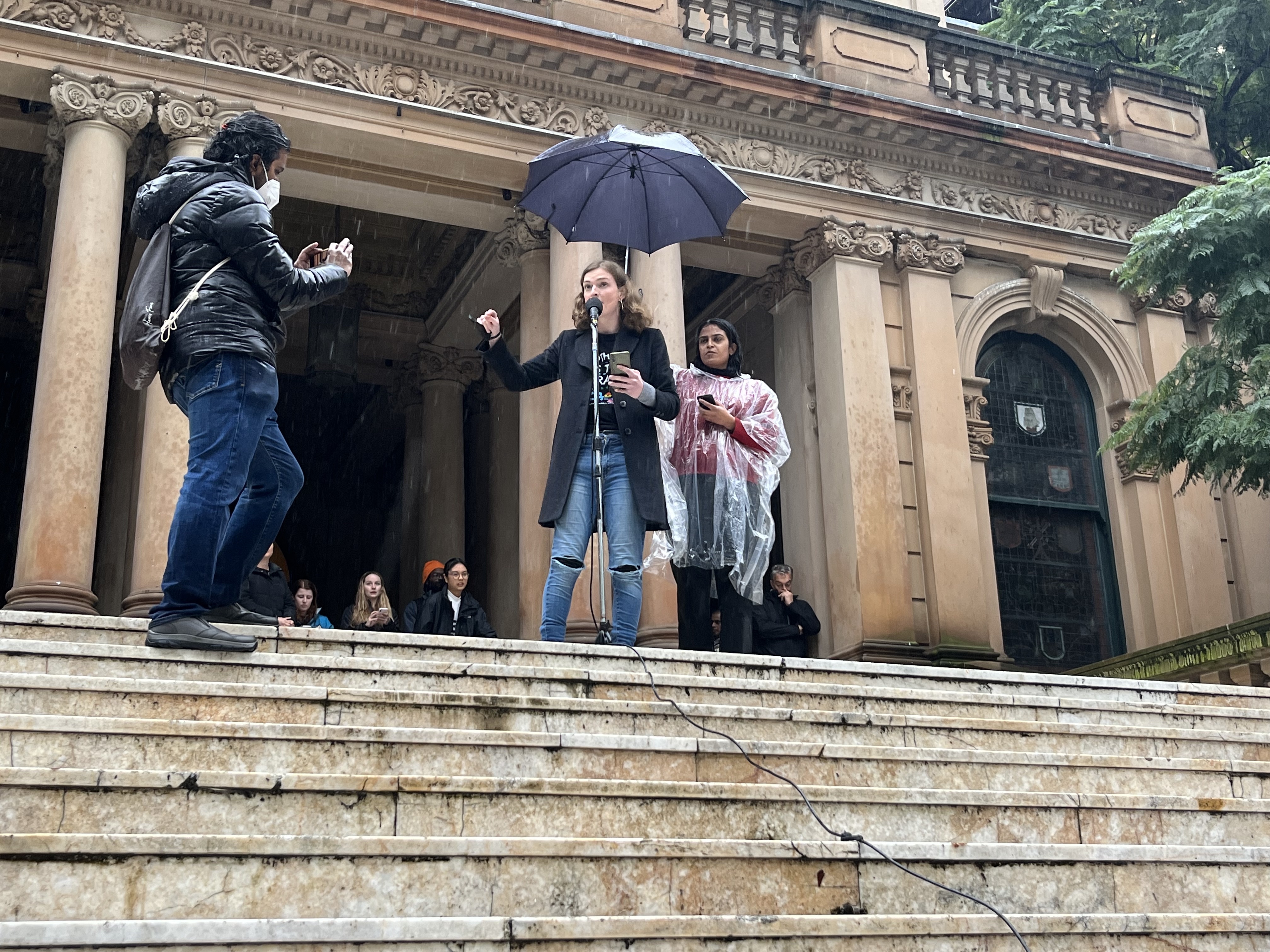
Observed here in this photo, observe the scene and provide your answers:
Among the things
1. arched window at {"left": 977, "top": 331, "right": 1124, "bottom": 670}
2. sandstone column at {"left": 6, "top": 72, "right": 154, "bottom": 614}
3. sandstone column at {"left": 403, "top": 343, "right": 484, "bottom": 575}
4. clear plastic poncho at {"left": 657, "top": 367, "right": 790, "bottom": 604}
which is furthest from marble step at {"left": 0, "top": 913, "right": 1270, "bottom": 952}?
sandstone column at {"left": 403, "top": 343, "right": 484, "bottom": 575}

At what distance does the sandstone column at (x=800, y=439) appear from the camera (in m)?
14.0

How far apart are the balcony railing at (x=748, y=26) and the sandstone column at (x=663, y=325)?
2.38 meters

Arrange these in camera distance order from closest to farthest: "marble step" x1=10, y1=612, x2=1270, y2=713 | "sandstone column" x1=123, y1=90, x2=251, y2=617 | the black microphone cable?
the black microphone cable → "marble step" x1=10, y1=612, x2=1270, y2=713 → "sandstone column" x1=123, y1=90, x2=251, y2=617

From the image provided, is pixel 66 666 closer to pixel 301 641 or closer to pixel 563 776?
pixel 301 641

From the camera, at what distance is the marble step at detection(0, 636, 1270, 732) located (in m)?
5.21

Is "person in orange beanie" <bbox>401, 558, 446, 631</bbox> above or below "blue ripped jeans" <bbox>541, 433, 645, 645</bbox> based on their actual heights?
above

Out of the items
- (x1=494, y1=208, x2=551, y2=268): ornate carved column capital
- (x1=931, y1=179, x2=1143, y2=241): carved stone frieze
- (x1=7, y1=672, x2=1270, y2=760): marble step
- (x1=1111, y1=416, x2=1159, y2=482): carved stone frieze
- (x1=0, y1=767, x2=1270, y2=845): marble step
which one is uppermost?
(x1=931, y1=179, x2=1143, y2=241): carved stone frieze

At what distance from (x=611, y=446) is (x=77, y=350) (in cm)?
550

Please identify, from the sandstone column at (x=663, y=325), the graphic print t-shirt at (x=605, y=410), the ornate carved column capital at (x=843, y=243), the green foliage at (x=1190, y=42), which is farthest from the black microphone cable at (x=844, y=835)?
the green foliage at (x=1190, y=42)

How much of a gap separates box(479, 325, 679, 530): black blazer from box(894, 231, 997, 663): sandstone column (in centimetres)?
651

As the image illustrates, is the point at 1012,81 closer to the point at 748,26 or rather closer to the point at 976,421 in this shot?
the point at 748,26

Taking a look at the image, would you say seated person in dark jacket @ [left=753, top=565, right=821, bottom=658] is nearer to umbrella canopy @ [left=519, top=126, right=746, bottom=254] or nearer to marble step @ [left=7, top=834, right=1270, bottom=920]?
umbrella canopy @ [left=519, top=126, right=746, bottom=254]

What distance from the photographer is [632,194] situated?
8.93 metres

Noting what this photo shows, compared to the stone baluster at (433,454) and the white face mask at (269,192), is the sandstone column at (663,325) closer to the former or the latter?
the stone baluster at (433,454)
